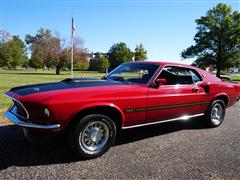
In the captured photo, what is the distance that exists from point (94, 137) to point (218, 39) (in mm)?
34374

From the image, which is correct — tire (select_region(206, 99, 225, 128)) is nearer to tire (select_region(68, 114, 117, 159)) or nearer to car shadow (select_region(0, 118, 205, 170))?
car shadow (select_region(0, 118, 205, 170))

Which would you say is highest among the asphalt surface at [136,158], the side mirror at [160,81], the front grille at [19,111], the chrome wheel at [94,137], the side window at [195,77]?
the side window at [195,77]

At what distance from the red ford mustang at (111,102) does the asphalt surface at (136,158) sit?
1.05ft

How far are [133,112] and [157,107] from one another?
0.58 m

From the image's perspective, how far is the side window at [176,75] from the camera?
4.79m

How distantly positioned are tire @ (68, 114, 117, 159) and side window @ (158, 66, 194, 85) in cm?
157

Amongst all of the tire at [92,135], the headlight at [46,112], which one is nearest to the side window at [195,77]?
the tire at [92,135]

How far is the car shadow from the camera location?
3582 mm

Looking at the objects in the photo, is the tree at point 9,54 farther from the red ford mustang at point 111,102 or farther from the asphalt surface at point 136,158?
the red ford mustang at point 111,102

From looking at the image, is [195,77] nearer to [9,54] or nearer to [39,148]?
[39,148]

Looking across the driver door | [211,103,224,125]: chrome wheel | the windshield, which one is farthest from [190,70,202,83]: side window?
the windshield

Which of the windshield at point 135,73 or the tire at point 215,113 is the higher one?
the windshield at point 135,73

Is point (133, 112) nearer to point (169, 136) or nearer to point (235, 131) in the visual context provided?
point (169, 136)

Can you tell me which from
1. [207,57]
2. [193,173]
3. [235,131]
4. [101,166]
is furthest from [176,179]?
[207,57]
